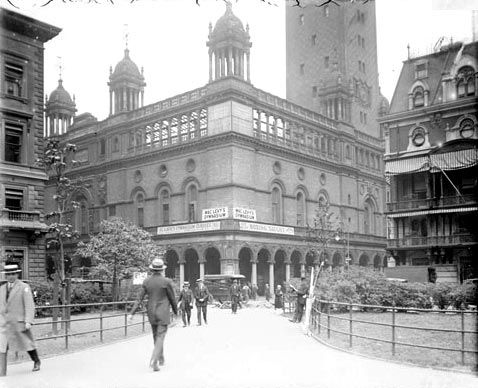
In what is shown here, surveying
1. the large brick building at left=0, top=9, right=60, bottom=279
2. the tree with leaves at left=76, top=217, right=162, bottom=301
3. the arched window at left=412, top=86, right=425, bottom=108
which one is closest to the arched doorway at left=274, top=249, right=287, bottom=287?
the arched window at left=412, top=86, right=425, bottom=108

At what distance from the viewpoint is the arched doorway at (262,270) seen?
48778 millimetres

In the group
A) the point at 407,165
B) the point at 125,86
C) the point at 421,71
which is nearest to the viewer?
the point at 407,165

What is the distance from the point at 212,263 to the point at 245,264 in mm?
2621

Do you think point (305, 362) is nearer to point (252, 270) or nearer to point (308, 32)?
point (252, 270)

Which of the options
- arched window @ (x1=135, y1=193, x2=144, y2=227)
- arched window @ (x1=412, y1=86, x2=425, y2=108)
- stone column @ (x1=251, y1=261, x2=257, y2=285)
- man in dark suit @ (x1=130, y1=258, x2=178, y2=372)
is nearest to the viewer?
man in dark suit @ (x1=130, y1=258, x2=178, y2=372)

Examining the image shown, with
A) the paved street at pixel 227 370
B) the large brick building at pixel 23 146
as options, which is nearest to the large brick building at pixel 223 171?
the large brick building at pixel 23 146

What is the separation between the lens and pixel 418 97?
42.0 metres

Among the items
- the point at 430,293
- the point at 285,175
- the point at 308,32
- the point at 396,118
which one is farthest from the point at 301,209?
the point at 430,293

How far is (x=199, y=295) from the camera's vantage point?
21547mm

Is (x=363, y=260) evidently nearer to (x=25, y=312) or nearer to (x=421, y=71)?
(x=421, y=71)

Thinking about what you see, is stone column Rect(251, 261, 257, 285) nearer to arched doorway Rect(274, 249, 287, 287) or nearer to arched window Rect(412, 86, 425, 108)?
arched doorway Rect(274, 249, 287, 287)

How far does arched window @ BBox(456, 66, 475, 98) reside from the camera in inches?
1282

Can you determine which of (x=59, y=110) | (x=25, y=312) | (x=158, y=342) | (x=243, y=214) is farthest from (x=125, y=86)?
(x=158, y=342)

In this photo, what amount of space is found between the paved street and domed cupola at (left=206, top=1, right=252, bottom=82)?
1379 inches
